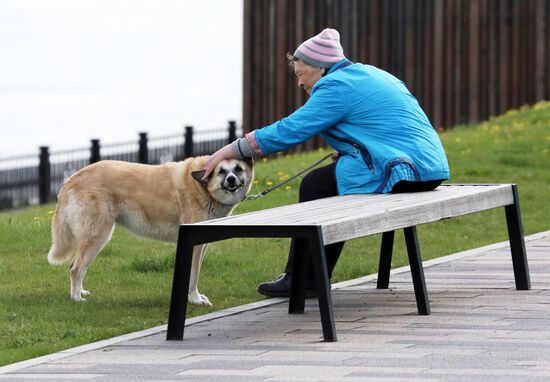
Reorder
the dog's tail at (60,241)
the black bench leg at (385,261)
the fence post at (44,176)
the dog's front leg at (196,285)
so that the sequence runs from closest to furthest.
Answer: the dog's front leg at (196,285) < the dog's tail at (60,241) < the black bench leg at (385,261) < the fence post at (44,176)

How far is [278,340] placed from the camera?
24.6ft

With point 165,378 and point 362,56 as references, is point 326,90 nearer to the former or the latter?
point 165,378

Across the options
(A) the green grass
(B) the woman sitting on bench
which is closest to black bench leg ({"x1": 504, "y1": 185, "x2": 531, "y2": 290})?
(B) the woman sitting on bench

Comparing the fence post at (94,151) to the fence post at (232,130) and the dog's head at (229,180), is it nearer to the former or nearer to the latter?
the fence post at (232,130)

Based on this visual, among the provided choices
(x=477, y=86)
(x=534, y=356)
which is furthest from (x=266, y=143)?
(x=477, y=86)

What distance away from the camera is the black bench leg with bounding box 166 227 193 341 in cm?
747

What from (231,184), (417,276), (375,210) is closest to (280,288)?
(231,184)

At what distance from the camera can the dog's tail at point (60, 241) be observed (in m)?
9.22

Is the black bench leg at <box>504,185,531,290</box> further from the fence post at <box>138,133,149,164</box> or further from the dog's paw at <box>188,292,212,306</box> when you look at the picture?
the fence post at <box>138,133,149,164</box>

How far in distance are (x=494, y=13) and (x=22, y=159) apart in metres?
8.38

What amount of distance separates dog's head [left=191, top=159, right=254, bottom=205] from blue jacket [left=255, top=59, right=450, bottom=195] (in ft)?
0.96

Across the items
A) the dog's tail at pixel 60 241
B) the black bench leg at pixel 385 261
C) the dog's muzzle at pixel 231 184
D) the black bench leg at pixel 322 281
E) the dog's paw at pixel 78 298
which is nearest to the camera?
the black bench leg at pixel 322 281

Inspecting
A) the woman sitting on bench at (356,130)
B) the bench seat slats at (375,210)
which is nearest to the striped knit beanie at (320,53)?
the woman sitting on bench at (356,130)

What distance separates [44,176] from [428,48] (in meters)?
7.19
